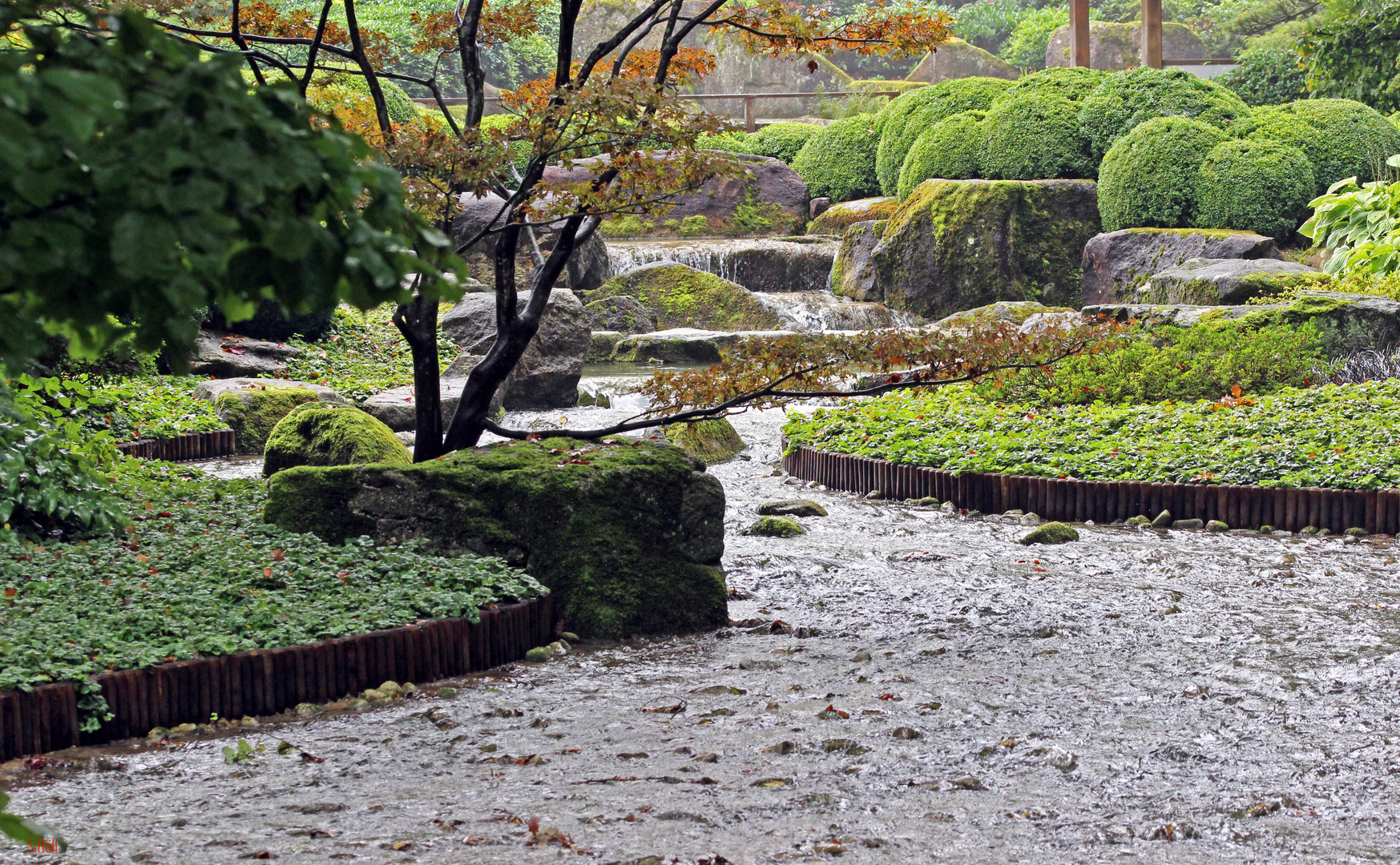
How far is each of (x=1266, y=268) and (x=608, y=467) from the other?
1063 cm

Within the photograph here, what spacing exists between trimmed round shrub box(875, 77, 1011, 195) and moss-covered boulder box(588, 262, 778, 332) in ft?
14.3

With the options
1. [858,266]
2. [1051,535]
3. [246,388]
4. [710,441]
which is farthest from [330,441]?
[858,266]

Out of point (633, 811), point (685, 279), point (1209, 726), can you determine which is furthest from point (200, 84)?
point (685, 279)

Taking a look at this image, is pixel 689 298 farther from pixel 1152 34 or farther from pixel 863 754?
pixel 863 754

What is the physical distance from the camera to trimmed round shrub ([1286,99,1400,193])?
16.3 m

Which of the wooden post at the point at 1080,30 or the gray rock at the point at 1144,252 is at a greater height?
the wooden post at the point at 1080,30

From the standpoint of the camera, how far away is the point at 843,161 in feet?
72.5

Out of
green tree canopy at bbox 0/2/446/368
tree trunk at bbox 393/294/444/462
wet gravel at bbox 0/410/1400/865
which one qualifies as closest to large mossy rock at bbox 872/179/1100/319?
wet gravel at bbox 0/410/1400/865

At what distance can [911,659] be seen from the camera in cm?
470

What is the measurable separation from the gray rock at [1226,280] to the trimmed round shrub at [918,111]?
6820mm

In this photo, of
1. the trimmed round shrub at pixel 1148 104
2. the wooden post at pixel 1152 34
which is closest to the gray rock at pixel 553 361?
the trimmed round shrub at pixel 1148 104

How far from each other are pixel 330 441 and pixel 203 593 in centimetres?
281

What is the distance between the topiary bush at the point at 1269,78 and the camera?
22.1 metres

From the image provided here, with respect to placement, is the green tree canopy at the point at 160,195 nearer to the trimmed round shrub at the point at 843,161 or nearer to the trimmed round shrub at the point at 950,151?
the trimmed round shrub at the point at 950,151
